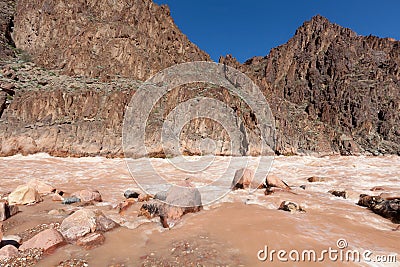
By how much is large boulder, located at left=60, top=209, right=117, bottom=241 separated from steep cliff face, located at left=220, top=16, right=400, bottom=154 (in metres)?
35.9

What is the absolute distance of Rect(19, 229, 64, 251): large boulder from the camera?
3855mm

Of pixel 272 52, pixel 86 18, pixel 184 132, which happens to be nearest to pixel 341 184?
pixel 184 132

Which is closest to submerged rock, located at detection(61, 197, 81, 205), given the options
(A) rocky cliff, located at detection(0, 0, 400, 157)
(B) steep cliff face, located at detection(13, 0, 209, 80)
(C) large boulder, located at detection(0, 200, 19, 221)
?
(C) large boulder, located at detection(0, 200, 19, 221)

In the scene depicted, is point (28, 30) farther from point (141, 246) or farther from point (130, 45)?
point (141, 246)

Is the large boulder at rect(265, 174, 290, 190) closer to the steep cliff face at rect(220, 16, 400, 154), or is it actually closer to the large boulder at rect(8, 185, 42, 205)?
the large boulder at rect(8, 185, 42, 205)

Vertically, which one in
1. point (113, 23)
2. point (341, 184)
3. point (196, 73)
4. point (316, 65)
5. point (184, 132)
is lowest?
point (341, 184)

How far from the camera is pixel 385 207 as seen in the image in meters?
6.08

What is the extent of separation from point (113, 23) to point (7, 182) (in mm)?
42283

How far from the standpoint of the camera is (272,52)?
7788cm

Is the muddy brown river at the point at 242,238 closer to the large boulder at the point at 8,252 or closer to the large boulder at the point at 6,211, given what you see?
the large boulder at the point at 6,211

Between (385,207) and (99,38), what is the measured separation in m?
47.0

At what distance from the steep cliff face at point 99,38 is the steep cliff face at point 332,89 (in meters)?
16.8

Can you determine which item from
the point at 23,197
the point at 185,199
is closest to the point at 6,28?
the point at 23,197

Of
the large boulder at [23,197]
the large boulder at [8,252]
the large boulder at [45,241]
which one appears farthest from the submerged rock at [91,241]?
the large boulder at [23,197]
